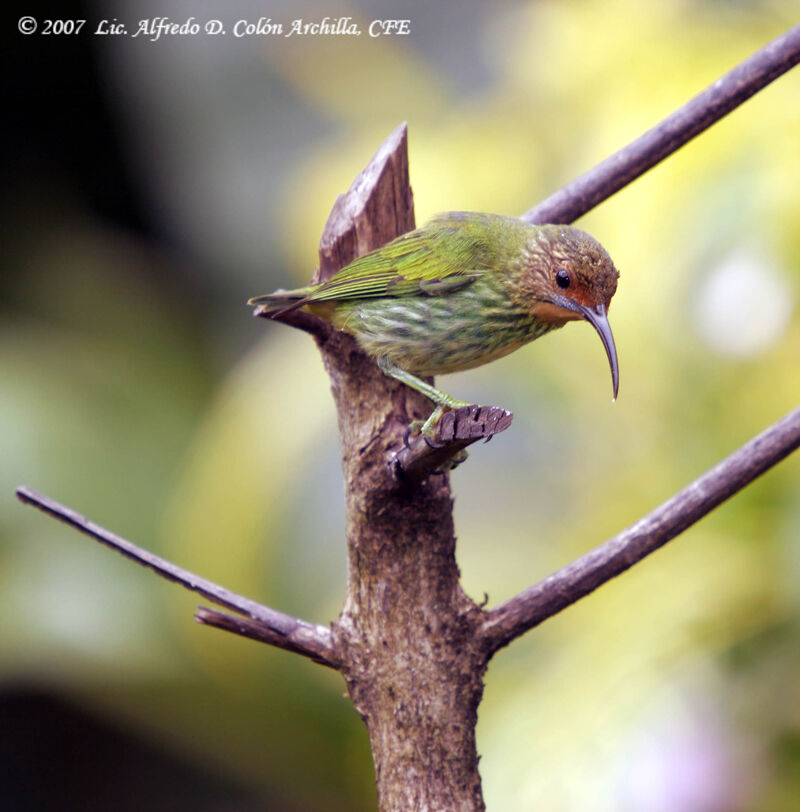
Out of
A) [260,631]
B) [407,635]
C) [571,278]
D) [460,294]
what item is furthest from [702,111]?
[260,631]

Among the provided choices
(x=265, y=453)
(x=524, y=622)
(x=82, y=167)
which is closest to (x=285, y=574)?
(x=265, y=453)

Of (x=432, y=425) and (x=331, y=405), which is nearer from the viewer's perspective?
(x=432, y=425)

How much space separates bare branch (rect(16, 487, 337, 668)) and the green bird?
552 millimetres

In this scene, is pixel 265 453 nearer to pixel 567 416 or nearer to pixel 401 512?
pixel 567 416

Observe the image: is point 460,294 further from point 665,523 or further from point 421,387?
point 665,523

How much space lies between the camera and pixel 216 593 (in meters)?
1.95

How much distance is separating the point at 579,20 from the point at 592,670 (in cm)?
276

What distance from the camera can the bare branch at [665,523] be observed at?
188 cm

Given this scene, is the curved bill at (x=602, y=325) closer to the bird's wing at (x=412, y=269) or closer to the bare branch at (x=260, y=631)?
the bird's wing at (x=412, y=269)

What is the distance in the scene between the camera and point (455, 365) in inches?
96.7

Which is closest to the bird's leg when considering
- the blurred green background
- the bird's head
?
the bird's head

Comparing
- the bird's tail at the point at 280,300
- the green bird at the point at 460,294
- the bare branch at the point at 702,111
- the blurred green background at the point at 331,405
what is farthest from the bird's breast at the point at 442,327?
the blurred green background at the point at 331,405

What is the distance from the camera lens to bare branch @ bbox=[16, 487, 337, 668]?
194 centimetres

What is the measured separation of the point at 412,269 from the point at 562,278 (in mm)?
343
